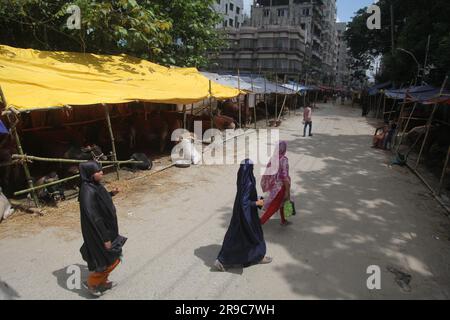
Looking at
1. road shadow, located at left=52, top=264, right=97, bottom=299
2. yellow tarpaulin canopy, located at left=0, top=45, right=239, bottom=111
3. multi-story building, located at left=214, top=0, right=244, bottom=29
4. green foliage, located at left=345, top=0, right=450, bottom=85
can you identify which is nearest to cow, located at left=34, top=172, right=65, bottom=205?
yellow tarpaulin canopy, located at left=0, top=45, right=239, bottom=111

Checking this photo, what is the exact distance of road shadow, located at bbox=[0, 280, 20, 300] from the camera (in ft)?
13.4

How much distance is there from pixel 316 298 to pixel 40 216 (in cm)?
486

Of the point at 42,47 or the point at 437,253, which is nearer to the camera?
the point at 437,253

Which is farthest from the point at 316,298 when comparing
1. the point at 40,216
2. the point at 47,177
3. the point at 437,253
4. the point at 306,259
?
the point at 47,177

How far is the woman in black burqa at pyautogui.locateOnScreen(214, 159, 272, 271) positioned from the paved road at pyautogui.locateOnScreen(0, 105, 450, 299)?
0.61 feet

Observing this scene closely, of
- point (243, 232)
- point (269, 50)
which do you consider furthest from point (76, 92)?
point (269, 50)

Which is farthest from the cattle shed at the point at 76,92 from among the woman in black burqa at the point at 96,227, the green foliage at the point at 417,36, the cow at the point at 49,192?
the green foliage at the point at 417,36

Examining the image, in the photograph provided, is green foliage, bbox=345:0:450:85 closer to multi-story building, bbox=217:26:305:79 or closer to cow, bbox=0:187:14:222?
cow, bbox=0:187:14:222

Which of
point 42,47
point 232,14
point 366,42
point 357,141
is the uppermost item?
point 232,14

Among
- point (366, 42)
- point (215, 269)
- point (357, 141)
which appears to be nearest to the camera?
point (215, 269)

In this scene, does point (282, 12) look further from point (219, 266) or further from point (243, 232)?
point (219, 266)

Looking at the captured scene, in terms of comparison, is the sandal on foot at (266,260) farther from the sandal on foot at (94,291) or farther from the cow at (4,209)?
the cow at (4,209)

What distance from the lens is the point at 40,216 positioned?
6301 mm

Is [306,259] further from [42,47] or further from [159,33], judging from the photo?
[42,47]
